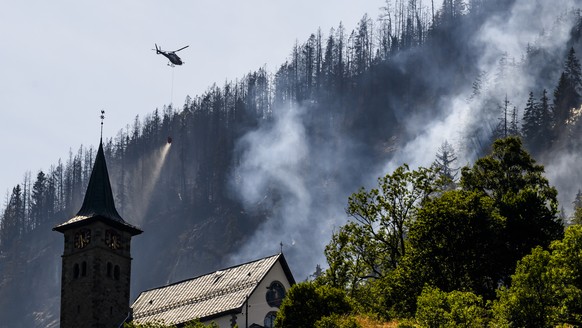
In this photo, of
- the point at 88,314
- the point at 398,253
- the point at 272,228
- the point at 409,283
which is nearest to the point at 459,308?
the point at 409,283

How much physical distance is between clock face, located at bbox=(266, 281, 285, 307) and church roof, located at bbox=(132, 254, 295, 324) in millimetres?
1193

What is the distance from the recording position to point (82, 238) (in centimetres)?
9206

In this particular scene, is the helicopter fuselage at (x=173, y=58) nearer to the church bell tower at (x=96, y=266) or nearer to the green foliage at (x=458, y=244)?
the church bell tower at (x=96, y=266)

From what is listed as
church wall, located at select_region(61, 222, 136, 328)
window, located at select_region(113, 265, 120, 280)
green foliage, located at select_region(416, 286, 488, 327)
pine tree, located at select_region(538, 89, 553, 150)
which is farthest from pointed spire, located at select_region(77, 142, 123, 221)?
pine tree, located at select_region(538, 89, 553, 150)

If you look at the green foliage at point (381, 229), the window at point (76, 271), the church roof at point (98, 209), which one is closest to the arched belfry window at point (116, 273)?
the window at point (76, 271)

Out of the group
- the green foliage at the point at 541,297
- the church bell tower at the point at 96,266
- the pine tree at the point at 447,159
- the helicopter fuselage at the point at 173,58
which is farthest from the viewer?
the pine tree at the point at 447,159

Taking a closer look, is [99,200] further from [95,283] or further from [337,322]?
[337,322]

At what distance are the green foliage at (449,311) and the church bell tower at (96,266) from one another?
150 ft

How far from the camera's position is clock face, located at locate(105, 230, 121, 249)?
302 feet

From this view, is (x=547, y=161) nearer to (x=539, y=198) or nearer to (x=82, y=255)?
(x=82, y=255)

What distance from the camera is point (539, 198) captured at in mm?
62844

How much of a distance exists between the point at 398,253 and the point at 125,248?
37273 millimetres

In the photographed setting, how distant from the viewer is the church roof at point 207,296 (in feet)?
265

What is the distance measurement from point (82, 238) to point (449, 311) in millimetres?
50584
